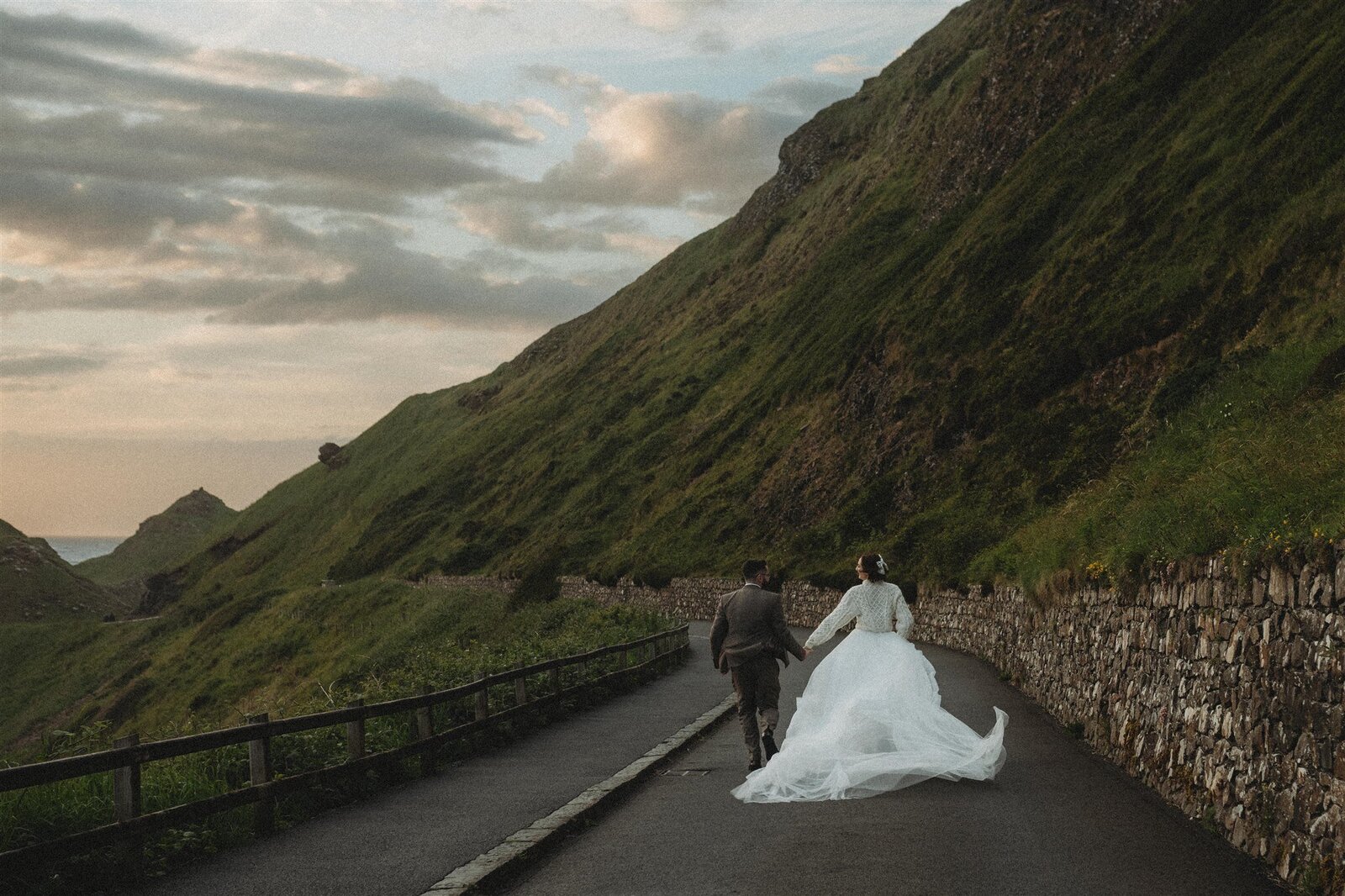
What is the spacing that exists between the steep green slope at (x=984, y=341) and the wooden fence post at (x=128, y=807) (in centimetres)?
798

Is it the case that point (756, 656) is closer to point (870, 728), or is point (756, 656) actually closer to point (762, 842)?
point (870, 728)

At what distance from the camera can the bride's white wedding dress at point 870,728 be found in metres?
11.1

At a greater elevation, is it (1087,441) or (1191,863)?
(1087,441)

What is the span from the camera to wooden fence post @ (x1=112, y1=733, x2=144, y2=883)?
8.41 metres

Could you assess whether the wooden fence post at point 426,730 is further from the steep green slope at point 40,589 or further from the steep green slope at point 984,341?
the steep green slope at point 40,589

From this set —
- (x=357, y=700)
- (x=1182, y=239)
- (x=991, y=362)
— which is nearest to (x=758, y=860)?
(x=357, y=700)

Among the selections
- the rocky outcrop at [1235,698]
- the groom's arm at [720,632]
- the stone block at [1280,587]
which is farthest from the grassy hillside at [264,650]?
the stone block at [1280,587]

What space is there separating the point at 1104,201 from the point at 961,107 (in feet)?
118

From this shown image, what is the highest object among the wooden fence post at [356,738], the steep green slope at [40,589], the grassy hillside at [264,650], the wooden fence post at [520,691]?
the steep green slope at [40,589]

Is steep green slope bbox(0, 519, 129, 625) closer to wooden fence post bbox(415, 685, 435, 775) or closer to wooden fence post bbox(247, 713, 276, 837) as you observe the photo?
wooden fence post bbox(415, 685, 435, 775)

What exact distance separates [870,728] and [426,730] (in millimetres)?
4901

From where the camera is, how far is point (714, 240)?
147875mm

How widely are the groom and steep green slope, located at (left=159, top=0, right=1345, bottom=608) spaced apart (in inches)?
150

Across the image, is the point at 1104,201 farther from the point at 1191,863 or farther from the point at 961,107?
the point at 1191,863
